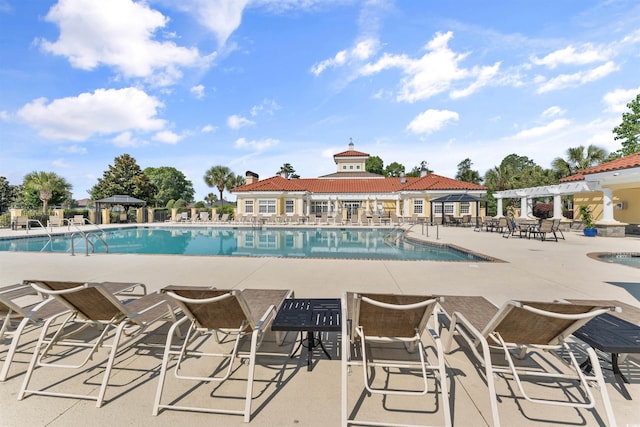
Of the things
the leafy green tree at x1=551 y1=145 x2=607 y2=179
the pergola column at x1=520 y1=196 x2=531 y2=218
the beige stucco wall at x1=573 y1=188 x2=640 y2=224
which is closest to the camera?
the beige stucco wall at x1=573 y1=188 x2=640 y2=224

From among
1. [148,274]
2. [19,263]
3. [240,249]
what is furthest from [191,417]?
[240,249]

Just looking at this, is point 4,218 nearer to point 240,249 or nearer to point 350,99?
point 240,249

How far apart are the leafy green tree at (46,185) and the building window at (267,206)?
1857 centimetres

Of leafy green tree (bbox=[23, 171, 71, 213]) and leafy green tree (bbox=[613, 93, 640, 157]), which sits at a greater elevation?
leafy green tree (bbox=[613, 93, 640, 157])

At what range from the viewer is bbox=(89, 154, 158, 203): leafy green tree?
36656 mm

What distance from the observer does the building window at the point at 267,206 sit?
101ft

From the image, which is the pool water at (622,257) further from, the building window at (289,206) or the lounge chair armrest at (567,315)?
the building window at (289,206)

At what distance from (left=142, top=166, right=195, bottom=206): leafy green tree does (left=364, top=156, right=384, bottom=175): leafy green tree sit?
1473 inches

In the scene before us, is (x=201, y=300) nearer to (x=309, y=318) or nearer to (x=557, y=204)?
(x=309, y=318)

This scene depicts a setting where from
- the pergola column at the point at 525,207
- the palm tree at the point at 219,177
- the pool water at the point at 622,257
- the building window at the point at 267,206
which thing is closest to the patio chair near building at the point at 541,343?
the pool water at the point at 622,257

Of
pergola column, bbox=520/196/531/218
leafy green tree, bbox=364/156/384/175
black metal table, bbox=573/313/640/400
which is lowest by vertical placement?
black metal table, bbox=573/313/640/400

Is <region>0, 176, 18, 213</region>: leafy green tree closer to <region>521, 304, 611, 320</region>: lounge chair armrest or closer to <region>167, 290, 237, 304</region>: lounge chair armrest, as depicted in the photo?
<region>167, 290, 237, 304</region>: lounge chair armrest

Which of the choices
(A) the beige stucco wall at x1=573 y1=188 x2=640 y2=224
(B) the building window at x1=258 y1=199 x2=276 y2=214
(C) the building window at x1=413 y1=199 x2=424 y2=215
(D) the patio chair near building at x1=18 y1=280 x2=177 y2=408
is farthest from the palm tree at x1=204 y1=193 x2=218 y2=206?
(D) the patio chair near building at x1=18 y1=280 x2=177 y2=408

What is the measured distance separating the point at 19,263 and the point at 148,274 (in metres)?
4.58
